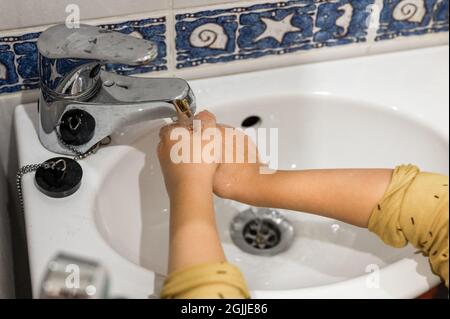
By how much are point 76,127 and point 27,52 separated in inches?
3.9

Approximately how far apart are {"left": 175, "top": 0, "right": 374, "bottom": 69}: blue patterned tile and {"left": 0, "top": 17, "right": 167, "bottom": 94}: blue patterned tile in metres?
0.02

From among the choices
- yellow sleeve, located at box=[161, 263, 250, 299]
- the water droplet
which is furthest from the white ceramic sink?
yellow sleeve, located at box=[161, 263, 250, 299]

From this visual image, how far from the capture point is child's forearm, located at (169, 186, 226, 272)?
1.71 ft

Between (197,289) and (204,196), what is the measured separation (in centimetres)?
10

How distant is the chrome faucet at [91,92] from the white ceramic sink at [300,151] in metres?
0.04

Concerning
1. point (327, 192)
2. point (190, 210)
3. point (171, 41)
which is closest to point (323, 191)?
point (327, 192)

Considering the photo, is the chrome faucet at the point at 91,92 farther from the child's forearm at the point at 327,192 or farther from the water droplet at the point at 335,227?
the water droplet at the point at 335,227

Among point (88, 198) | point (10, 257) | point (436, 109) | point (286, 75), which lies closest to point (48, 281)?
point (88, 198)

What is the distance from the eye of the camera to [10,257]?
2.45ft

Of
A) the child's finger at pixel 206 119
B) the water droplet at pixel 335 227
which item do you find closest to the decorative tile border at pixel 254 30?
the child's finger at pixel 206 119

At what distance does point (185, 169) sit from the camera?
59 centimetres

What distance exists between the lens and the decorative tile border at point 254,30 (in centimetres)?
65

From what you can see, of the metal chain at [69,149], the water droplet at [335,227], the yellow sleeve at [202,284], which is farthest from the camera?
the water droplet at [335,227]
